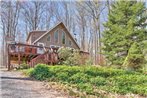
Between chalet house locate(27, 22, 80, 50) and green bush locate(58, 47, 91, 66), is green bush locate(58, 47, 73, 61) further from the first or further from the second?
chalet house locate(27, 22, 80, 50)

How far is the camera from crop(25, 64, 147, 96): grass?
9.11 meters

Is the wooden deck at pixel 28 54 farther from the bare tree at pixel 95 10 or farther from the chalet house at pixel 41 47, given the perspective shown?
the bare tree at pixel 95 10

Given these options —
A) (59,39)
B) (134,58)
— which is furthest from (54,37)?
(134,58)

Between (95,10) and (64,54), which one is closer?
(64,54)

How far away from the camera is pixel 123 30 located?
19500 millimetres

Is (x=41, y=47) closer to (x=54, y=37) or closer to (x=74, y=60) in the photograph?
(x=74, y=60)

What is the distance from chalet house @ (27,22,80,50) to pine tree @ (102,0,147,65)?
340 inches

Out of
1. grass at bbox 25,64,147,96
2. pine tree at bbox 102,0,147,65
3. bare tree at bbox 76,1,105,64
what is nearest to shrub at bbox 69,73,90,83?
grass at bbox 25,64,147,96

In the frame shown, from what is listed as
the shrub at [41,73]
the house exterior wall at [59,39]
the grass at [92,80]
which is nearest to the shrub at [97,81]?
the grass at [92,80]

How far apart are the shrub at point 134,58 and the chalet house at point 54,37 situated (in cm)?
1158

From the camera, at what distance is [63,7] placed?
36.9 metres

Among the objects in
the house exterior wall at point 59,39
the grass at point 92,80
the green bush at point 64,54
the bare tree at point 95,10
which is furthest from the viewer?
the bare tree at point 95,10

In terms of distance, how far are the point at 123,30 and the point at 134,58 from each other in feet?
9.56

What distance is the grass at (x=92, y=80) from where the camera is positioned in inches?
359
